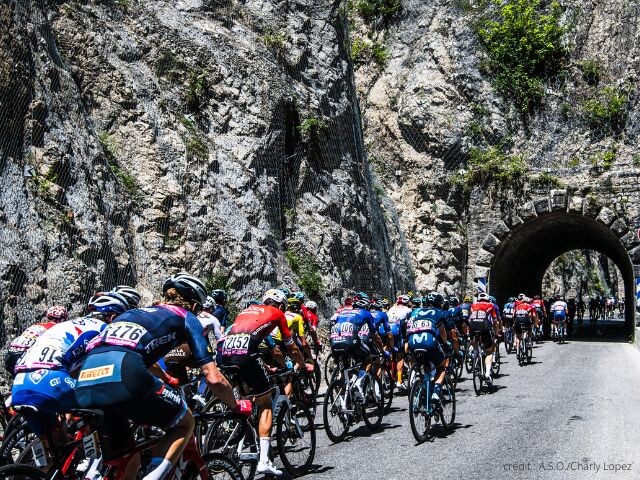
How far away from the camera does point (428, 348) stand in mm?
9047

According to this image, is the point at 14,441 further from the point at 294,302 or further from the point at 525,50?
the point at 525,50

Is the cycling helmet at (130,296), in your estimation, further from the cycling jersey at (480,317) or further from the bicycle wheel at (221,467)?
the cycling jersey at (480,317)

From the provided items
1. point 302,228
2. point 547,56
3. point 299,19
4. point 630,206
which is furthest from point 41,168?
point 547,56

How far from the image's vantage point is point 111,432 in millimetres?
4133

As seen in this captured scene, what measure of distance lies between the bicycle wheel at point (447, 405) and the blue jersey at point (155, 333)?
5519 mm

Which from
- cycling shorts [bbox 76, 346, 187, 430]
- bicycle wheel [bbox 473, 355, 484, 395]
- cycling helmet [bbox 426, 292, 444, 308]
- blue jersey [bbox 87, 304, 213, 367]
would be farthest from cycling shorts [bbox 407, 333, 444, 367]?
cycling shorts [bbox 76, 346, 187, 430]

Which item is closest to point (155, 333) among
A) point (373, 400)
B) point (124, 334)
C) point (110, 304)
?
point (124, 334)

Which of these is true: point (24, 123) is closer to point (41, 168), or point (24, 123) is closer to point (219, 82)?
point (41, 168)

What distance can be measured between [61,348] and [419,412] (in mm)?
4865

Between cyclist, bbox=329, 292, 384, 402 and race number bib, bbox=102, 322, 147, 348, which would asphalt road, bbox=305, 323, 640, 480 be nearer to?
cyclist, bbox=329, 292, 384, 402

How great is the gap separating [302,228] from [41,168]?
8598 millimetres

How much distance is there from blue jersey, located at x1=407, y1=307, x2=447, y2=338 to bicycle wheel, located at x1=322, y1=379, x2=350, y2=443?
136cm

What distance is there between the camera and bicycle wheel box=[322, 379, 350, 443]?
8516 millimetres

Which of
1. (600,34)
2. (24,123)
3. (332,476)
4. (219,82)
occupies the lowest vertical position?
(332,476)
